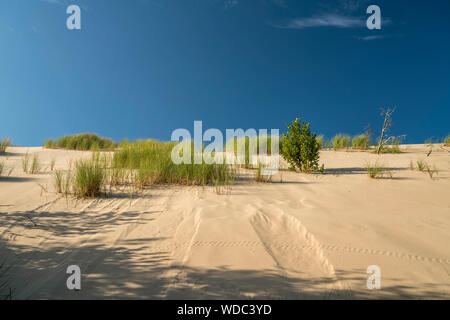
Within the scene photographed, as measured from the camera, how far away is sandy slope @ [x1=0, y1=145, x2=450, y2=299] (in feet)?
6.54

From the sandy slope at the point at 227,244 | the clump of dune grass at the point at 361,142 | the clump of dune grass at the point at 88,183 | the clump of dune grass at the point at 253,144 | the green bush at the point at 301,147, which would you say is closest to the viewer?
the sandy slope at the point at 227,244

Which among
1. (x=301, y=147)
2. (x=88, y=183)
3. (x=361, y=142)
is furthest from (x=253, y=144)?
(x=88, y=183)

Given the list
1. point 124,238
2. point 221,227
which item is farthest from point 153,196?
point 221,227

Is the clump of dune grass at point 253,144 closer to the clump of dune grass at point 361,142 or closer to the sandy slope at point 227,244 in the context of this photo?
the clump of dune grass at point 361,142

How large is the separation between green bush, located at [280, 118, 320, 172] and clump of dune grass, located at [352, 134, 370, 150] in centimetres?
830

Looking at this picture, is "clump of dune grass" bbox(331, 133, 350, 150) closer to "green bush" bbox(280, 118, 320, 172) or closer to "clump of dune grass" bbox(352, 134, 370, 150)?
"clump of dune grass" bbox(352, 134, 370, 150)

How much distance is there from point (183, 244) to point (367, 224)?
2.47 metres

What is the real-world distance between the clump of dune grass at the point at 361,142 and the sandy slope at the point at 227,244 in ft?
33.0

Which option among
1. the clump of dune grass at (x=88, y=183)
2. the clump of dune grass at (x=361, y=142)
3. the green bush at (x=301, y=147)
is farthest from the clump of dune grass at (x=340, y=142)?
the clump of dune grass at (x=88, y=183)

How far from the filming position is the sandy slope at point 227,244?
1993mm

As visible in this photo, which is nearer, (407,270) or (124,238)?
(407,270)
